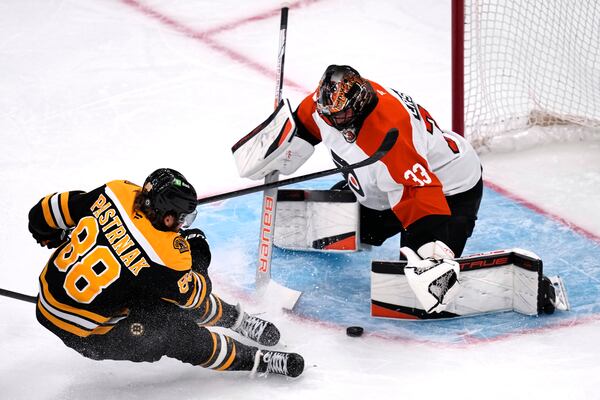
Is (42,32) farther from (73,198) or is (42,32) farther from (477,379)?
(477,379)

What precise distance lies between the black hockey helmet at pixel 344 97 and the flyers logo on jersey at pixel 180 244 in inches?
27.3

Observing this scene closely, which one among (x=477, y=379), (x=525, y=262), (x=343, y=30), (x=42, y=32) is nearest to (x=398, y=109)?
(x=525, y=262)

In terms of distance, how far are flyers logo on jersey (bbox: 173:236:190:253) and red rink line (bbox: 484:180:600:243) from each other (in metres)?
1.93

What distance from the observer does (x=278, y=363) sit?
3.20 meters

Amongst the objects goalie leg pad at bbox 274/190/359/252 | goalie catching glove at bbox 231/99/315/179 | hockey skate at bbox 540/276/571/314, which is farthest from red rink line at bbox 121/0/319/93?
hockey skate at bbox 540/276/571/314

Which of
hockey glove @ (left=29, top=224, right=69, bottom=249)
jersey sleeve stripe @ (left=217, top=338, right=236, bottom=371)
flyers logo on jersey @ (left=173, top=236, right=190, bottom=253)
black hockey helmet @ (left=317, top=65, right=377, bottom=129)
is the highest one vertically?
black hockey helmet @ (left=317, top=65, right=377, bottom=129)

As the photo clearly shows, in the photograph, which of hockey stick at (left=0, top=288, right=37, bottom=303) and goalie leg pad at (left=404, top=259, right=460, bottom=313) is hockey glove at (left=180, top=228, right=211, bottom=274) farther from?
goalie leg pad at (left=404, top=259, right=460, bottom=313)

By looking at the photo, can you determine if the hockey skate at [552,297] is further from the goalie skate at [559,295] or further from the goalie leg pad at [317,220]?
the goalie leg pad at [317,220]

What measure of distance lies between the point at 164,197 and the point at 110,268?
0.25 metres

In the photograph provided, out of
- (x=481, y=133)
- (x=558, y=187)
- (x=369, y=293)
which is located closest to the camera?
(x=369, y=293)

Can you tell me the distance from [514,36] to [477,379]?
2.44 m

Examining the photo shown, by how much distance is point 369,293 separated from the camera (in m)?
3.80

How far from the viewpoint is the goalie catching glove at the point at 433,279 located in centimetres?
319

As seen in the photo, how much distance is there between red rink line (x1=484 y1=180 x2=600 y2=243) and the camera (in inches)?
165
